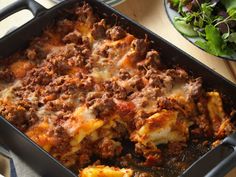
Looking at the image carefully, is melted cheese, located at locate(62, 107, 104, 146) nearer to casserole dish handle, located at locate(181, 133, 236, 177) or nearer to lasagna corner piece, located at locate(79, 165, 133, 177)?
lasagna corner piece, located at locate(79, 165, 133, 177)

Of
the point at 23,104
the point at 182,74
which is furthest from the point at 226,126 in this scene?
the point at 23,104

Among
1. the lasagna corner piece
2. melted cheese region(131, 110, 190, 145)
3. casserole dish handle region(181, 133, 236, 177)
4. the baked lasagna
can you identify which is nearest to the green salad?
the baked lasagna

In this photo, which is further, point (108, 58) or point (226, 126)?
point (108, 58)

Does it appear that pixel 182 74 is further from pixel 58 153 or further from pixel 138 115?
pixel 58 153

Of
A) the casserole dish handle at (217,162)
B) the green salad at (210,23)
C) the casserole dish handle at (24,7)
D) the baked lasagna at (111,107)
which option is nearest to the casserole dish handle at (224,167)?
the casserole dish handle at (217,162)

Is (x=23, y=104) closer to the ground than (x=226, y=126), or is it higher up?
higher up

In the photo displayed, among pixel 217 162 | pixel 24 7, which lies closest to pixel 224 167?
pixel 217 162
